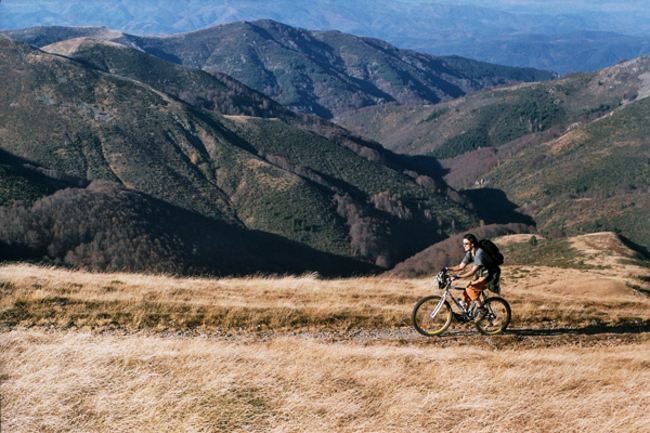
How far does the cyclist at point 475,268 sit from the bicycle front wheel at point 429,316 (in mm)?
856

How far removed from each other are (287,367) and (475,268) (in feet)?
22.3

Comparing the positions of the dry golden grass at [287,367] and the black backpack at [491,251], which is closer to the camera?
the dry golden grass at [287,367]

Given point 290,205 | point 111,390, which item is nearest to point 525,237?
point 290,205

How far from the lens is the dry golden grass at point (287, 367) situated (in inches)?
323

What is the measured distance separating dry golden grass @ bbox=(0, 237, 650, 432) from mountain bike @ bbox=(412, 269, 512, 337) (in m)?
0.49

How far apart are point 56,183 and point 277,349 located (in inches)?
4686

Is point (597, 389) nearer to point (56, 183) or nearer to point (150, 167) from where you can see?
point (56, 183)

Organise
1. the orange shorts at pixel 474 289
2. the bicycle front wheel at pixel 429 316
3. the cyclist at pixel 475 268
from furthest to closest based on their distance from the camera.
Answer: the bicycle front wheel at pixel 429 316 → the orange shorts at pixel 474 289 → the cyclist at pixel 475 268

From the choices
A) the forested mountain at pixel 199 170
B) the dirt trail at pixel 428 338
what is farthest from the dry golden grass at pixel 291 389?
the forested mountain at pixel 199 170

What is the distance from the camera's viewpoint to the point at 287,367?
10.3 meters

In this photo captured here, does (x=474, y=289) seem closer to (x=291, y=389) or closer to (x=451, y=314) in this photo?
(x=451, y=314)

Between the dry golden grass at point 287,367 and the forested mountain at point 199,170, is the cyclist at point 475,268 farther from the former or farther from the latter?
the forested mountain at point 199,170

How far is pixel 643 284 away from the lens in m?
45.2

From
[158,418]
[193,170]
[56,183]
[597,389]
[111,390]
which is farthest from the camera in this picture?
[193,170]
